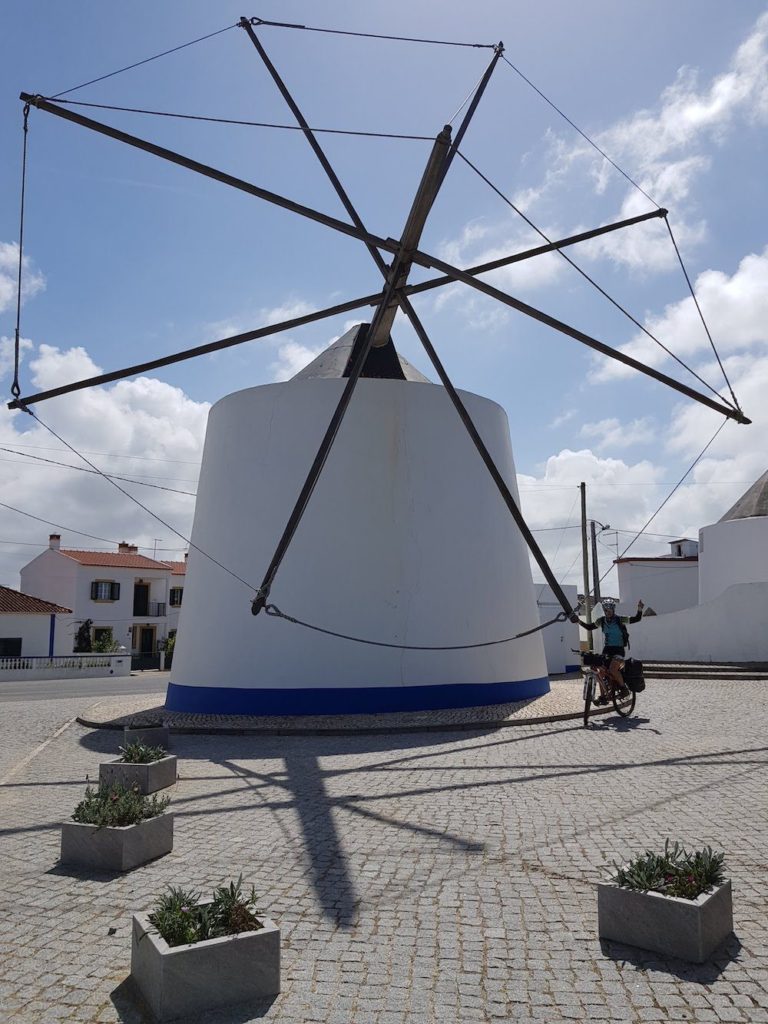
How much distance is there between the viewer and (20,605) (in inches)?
1571

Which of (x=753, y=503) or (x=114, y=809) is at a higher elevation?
(x=753, y=503)

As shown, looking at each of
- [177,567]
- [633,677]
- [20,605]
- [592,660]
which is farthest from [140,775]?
[177,567]

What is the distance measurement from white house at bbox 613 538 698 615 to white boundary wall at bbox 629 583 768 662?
1841 cm

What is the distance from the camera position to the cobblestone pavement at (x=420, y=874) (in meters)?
3.50

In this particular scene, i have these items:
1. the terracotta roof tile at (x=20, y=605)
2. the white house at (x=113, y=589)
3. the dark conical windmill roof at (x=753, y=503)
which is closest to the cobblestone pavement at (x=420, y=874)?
the dark conical windmill roof at (x=753, y=503)

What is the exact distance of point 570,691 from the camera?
1593 centimetres

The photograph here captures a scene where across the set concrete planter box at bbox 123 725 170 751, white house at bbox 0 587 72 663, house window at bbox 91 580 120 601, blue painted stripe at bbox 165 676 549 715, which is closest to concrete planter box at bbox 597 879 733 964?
concrete planter box at bbox 123 725 170 751

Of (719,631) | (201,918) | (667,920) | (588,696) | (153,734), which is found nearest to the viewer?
(201,918)

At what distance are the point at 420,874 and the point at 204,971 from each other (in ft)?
6.41

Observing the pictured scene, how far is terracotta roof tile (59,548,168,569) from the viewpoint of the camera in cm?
4812

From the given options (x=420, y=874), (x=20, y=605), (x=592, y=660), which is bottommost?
(x=420, y=874)

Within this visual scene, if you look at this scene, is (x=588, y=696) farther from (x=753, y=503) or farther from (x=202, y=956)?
(x=753, y=503)

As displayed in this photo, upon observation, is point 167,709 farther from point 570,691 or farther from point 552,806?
point 552,806

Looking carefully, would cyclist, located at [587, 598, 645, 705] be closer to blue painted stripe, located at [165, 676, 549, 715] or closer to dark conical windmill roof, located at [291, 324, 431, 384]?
blue painted stripe, located at [165, 676, 549, 715]
